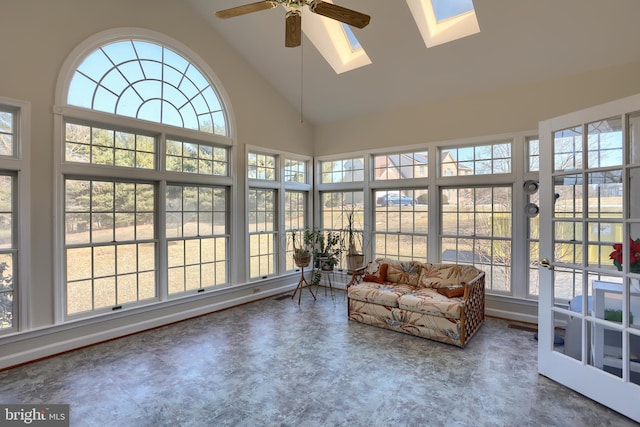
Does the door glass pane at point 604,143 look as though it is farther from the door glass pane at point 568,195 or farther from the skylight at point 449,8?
the skylight at point 449,8

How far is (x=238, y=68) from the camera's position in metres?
5.03

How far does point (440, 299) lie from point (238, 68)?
445cm

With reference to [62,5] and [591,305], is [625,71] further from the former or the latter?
[62,5]

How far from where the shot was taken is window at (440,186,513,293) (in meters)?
4.46

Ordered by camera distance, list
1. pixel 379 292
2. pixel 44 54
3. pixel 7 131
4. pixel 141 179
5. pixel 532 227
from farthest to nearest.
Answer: pixel 532 227 → pixel 379 292 → pixel 141 179 → pixel 44 54 → pixel 7 131

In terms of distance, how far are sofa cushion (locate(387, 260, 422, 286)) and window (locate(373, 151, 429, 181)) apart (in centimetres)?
144

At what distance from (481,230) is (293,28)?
369 cm

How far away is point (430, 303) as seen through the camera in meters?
3.63

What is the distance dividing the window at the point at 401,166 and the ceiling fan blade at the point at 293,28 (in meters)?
2.93

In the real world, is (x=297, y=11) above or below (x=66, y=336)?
above

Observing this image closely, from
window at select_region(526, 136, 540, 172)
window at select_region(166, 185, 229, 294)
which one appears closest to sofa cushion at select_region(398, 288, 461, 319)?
window at select_region(526, 136, 540, 172)

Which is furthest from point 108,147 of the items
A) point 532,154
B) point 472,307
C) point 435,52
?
point 532,154

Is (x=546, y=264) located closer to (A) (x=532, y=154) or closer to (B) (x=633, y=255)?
(B) (x=633, y=255)

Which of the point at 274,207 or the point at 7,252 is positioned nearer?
the point at 7,252
